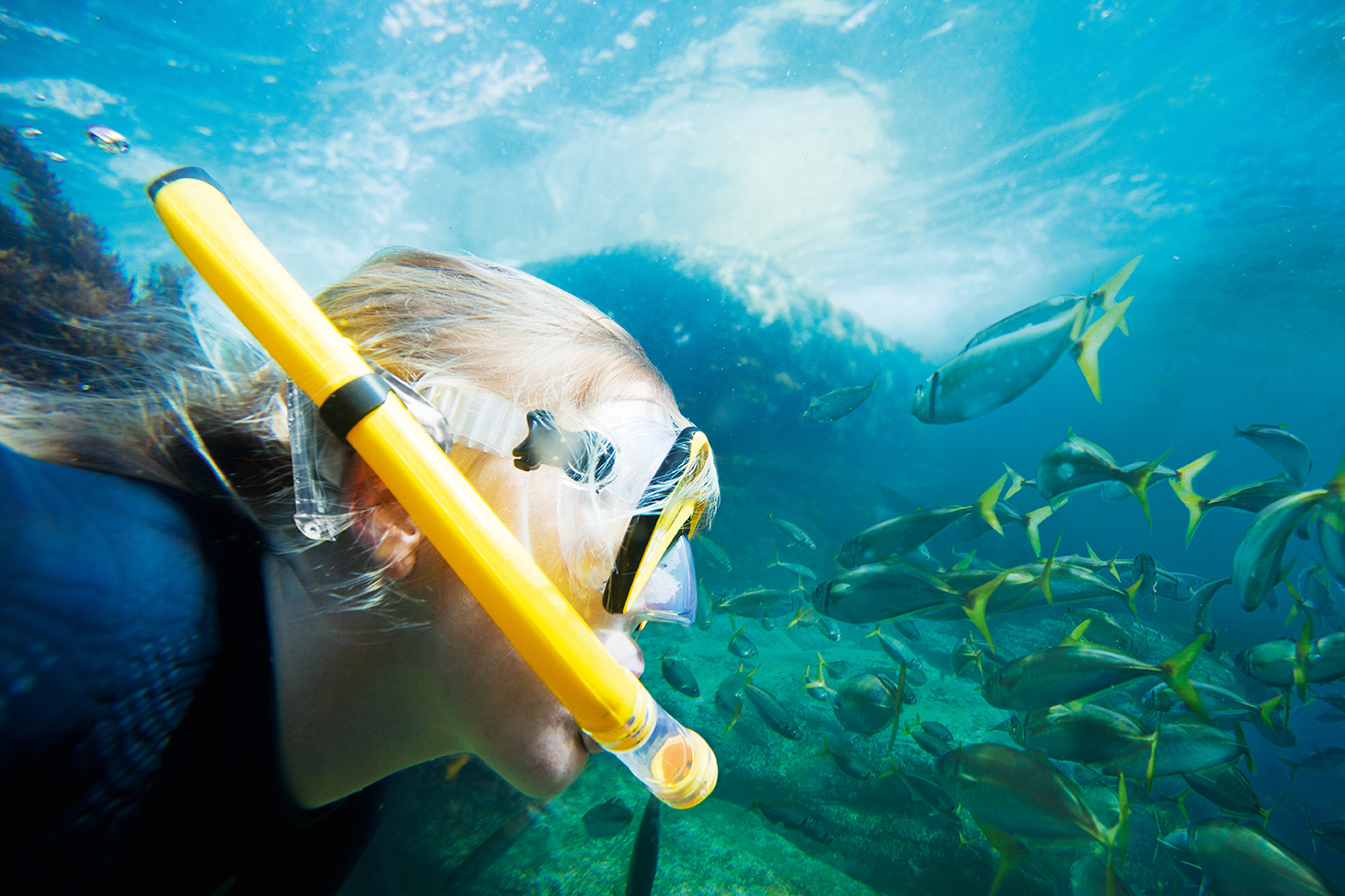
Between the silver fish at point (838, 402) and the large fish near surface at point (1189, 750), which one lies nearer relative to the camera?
the large fish near surface at point (1189, 750)

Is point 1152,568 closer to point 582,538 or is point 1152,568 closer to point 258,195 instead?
point 582,538

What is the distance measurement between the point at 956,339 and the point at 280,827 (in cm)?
3456

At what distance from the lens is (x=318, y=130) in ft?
41.1

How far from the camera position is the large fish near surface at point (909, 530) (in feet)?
13.4

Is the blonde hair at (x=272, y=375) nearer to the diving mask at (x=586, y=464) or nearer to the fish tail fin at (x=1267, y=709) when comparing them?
the diving mask at (x=586, y=464)

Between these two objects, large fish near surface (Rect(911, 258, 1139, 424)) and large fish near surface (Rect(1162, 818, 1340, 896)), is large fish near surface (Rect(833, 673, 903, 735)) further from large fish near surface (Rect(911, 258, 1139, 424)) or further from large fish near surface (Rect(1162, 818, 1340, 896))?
large fish near surface (Rect(911, 258, 1139, 424))

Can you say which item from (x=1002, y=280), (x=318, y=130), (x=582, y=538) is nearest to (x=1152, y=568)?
(x=582, y=538)

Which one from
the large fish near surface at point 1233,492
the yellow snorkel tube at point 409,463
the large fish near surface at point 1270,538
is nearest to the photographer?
the yellow snorkel tube at point 409,463

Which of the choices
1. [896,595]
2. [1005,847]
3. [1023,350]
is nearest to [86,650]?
[896,595]

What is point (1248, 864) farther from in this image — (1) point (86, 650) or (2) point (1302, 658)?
(1) point (86, 650)

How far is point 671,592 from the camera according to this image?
1.44 metres

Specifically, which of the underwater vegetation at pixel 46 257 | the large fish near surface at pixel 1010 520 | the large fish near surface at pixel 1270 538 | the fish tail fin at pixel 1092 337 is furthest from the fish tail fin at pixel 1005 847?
the underwater vegetation at pixel 46 257

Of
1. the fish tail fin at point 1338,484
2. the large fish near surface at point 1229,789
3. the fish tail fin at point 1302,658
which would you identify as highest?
the fish tail fin at point 1338,484

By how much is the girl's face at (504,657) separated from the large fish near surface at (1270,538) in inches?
193
